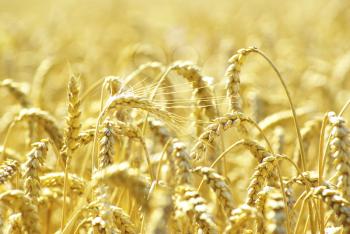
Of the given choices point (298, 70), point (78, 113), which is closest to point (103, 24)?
point (298, 70)

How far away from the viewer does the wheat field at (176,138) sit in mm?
1535

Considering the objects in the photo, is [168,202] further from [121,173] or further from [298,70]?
[298,70]

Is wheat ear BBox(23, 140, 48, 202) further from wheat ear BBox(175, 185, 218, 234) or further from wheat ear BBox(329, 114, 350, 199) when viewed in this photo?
wheat ear BBox(329, 114, 350, 199)

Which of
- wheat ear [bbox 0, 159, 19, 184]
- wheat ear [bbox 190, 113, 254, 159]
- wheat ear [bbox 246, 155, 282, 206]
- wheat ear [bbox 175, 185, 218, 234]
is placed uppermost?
wheat ear [bbox 190, 113, 254, 159]

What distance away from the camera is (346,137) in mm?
1527

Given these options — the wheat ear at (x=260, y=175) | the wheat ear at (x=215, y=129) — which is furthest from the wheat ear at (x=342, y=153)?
the wheat ear at (x=215, y=129)

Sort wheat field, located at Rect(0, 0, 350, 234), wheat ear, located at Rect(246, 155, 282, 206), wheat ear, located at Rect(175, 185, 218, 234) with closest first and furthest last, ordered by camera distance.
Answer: wheat ear, located at Rect(175, 185, 218, 234), wheat field, located at Rect(0, 0, 350, 234), wheat ear, located at Rect(246, 155, 282, 206)

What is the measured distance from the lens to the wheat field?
1535mm

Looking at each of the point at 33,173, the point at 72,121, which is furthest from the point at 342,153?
the point at 33,173

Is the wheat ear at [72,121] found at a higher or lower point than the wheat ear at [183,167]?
higher

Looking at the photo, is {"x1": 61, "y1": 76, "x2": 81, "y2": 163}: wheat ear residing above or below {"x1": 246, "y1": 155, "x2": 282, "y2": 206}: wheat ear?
above

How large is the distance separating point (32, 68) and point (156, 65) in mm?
3375

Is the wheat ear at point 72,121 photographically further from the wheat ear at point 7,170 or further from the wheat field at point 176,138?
the wheat ear at point 7,170

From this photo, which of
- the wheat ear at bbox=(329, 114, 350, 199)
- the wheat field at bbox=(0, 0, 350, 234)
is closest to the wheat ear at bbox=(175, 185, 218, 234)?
the wheat field at bbox=(0, 0, 350, 234)
